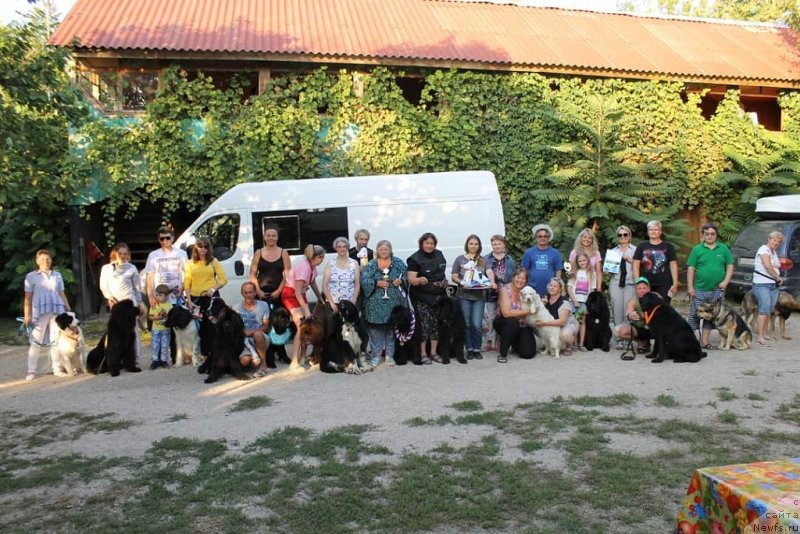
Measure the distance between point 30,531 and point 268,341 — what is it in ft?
14.3

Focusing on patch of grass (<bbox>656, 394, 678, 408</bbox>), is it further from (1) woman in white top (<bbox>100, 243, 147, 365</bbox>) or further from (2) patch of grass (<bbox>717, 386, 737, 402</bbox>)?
(1) woman in white top (<bbox>100, 243, 147, 365</bbox>)

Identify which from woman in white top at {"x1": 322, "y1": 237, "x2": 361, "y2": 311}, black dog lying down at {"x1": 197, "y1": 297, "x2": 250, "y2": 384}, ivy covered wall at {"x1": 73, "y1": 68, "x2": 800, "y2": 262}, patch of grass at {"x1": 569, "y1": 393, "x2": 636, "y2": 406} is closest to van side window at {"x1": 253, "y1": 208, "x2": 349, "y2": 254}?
woman in white top at {"x1": 322, "y1": 237, "x2": 361, "y2": 311}

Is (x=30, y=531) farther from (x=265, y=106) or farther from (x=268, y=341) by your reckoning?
(x=265, y=106)

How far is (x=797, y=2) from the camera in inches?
651

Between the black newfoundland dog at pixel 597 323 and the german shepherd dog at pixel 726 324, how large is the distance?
125cm

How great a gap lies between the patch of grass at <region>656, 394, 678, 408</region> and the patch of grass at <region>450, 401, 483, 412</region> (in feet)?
5.53

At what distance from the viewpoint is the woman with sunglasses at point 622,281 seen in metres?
8.61

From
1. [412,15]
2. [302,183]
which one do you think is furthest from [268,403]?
[412,15]

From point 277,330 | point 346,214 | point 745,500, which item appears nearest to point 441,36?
point 346,214

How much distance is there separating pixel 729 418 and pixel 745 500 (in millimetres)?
3680

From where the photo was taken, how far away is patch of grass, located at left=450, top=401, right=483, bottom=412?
577 cm

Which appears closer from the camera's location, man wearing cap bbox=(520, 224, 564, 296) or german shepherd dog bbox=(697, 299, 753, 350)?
german shepherd dog bbox=(697, 299, 753, 350)

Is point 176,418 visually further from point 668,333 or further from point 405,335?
point 668,333

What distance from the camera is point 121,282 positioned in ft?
25.8
